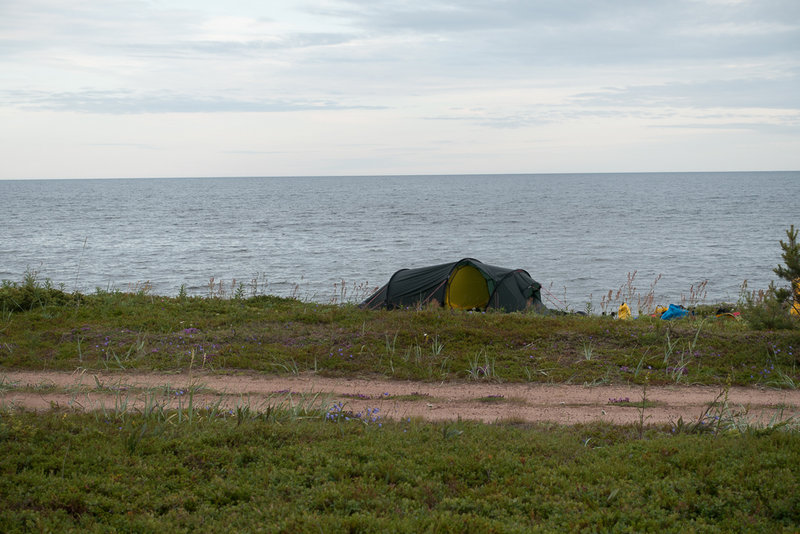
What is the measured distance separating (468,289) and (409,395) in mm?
8095

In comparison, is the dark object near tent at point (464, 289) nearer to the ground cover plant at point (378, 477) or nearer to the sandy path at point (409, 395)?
the sandy path at point (409, 395)

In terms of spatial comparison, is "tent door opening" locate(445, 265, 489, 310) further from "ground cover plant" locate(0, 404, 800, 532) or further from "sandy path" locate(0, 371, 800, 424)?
"ground cover plant" locate(0, 404, 800, 532)

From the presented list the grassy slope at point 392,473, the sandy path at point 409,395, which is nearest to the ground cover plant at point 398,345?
the grassy slope at point 392,473

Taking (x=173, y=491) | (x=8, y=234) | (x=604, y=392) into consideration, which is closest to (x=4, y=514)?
(x=173, y=491)

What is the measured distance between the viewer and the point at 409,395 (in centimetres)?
977

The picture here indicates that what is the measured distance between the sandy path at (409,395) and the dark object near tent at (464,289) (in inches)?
269

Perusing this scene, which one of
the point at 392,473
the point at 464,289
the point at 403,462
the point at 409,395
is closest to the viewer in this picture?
the point at 392,473

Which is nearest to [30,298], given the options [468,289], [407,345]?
[407,345]

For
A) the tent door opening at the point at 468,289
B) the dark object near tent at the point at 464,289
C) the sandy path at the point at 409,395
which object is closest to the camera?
the sandy path at the point at 409,395

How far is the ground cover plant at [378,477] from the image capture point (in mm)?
5344

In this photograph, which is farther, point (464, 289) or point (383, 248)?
point (383, 248)

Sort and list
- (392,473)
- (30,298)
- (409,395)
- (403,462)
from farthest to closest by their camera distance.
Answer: (30,298), (409,395), (403,462), (392,473)

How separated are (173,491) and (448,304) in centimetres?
1140

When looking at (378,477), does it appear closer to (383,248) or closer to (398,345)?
(398,345)
